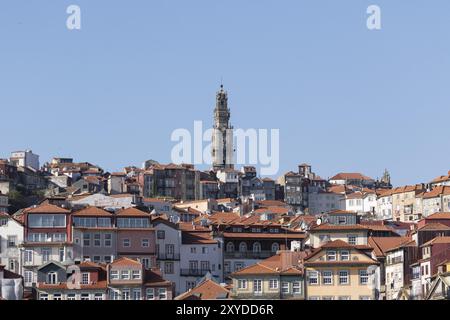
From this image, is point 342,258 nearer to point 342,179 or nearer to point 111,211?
point 111,211

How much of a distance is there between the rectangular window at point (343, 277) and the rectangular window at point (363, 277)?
58 centimetres

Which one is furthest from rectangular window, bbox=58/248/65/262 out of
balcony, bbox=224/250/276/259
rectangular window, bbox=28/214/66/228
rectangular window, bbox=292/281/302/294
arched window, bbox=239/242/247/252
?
rectangular window, bbox=292/281/302/294

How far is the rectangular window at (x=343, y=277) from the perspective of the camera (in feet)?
187

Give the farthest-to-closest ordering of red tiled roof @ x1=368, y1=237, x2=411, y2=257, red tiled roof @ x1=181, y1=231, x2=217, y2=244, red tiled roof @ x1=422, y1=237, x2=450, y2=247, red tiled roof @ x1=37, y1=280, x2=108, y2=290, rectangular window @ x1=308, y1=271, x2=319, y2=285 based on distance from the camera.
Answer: red tiled roof @ x1=181, y1=231, x2=217, y2=244 < red tiled roof @ x1=368, y1=237, x2=411, y2=257 < red tiled roof @ x1=422, y1=237, x2=450, y2=247 < rectangular window @ x1=308, y1=271, x2=319, y2=285 < red tiled roof @ x1=37, y1=280, x2=108, y2=290

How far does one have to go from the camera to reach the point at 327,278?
57312 millimetres

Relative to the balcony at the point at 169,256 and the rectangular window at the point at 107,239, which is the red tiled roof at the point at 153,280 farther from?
the balcony at the point at 169,256

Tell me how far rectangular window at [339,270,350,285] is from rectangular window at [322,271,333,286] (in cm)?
37

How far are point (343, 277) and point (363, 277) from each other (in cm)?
95

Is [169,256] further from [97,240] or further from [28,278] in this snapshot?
[28,278]

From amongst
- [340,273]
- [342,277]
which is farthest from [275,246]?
[342,277]

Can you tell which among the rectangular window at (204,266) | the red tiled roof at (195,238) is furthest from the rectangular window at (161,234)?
the rectangular window at (204,266)

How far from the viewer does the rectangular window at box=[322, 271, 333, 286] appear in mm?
57062

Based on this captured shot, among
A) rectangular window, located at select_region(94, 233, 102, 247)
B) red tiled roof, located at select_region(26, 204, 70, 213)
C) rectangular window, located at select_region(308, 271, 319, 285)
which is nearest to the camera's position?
rectangular window, located at select_region(308, 271, 319, 285)

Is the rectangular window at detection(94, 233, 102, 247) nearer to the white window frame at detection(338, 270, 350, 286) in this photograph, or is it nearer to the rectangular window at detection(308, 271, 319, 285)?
the rectangular window at detection(308, 271, 319, 285)
